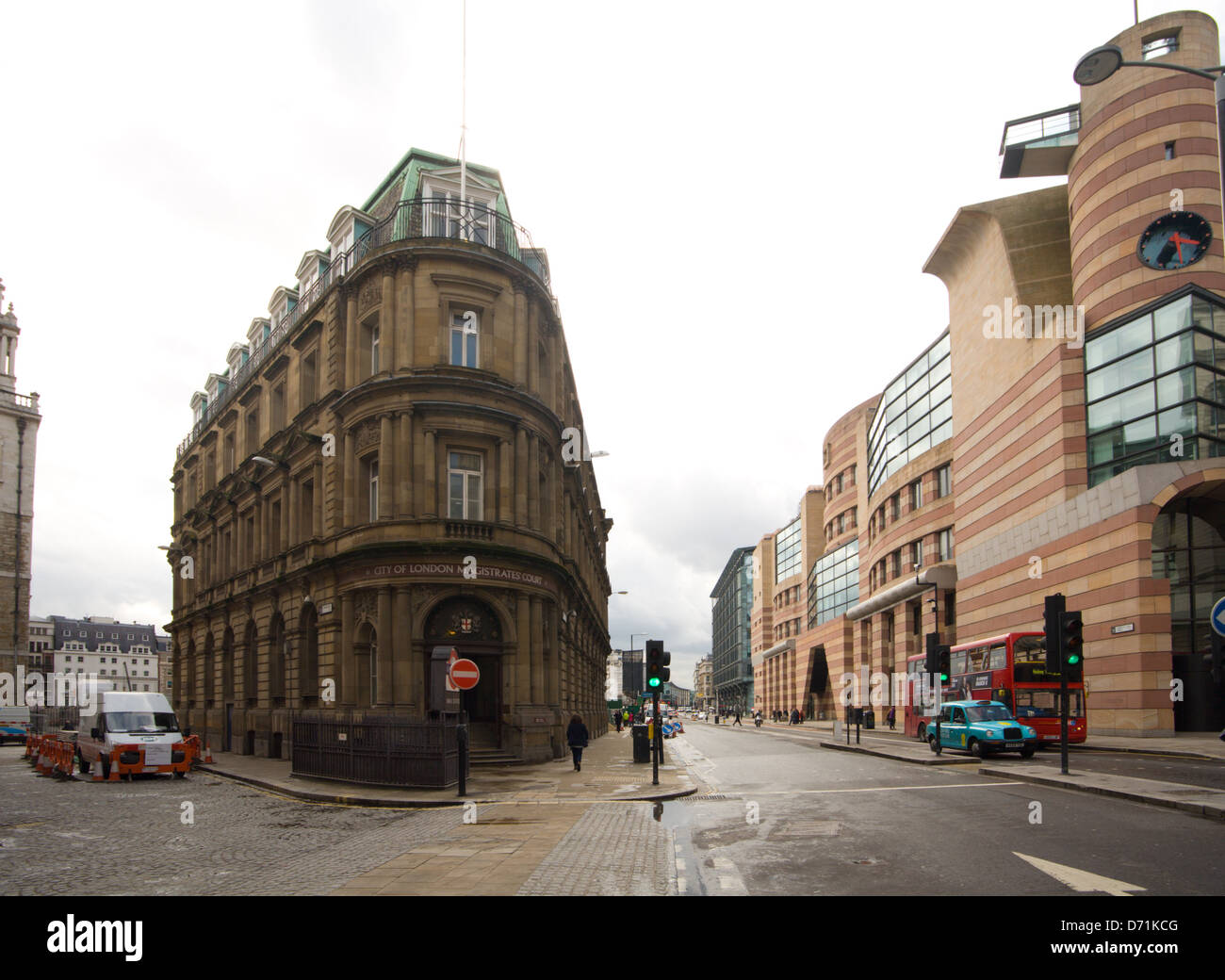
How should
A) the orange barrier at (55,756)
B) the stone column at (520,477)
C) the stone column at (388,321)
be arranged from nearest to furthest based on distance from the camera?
the orange barrier at (55,756) < the stone column at (388,321) < the stone column at (520,477)

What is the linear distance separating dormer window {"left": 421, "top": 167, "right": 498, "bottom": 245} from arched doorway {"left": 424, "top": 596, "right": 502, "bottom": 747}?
36.8ft

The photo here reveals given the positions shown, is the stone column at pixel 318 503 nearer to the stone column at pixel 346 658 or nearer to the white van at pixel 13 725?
the stone column at pixel 346 658

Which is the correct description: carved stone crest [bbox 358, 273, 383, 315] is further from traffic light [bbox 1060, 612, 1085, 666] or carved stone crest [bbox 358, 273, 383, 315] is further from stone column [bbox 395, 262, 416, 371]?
traffic light [bbox 1060, 612, 1085, 666]

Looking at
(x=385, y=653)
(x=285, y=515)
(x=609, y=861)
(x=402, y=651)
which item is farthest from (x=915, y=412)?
(x=609, y=861)

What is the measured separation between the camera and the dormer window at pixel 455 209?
93.7 ft

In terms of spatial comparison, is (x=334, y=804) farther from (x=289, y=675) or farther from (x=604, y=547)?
(x=604, y=547)

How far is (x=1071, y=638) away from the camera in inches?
752

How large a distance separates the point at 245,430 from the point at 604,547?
1299 inches

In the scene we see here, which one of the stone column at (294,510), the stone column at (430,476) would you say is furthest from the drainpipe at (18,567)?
the stone column at (430,476)

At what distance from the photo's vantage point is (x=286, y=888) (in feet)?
28.3

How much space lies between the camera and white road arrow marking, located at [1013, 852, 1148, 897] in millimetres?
7773

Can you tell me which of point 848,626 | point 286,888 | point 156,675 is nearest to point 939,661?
point 286,888

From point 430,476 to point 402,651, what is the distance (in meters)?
4.97

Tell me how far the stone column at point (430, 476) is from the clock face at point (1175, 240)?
1090 inches
